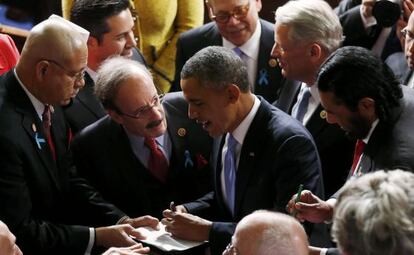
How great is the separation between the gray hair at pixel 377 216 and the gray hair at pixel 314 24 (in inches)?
69.4

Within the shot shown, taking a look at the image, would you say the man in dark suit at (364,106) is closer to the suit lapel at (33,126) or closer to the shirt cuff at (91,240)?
the shirt cuff at (91,240)

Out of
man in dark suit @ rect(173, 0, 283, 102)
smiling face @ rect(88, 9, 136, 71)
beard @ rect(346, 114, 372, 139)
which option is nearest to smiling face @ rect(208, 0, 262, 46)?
man in dark suit @ rect(173, 0, 283, 102)

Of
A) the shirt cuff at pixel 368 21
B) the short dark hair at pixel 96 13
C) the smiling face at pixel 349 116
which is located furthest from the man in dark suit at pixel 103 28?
the smiling face at pixel 349 116

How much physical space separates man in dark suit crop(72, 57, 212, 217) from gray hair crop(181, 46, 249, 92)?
347mm

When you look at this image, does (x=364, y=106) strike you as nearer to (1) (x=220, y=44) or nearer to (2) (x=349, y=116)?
(2) (x=349, y=116)

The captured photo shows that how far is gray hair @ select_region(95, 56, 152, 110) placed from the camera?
3477mm

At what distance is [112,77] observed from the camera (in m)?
3.49

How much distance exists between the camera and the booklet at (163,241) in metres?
3.08

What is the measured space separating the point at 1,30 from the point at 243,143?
2429 millimetres

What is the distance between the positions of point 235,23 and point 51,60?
116 cm

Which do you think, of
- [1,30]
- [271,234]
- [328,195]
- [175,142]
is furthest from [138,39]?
[271,234]

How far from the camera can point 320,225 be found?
322cm

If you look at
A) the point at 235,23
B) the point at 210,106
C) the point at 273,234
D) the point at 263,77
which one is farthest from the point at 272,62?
the point at 273,234

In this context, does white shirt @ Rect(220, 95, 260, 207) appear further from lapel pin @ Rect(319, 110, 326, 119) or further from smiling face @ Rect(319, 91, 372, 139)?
lapel pin @ Rect(319, 110, 326, 119)
